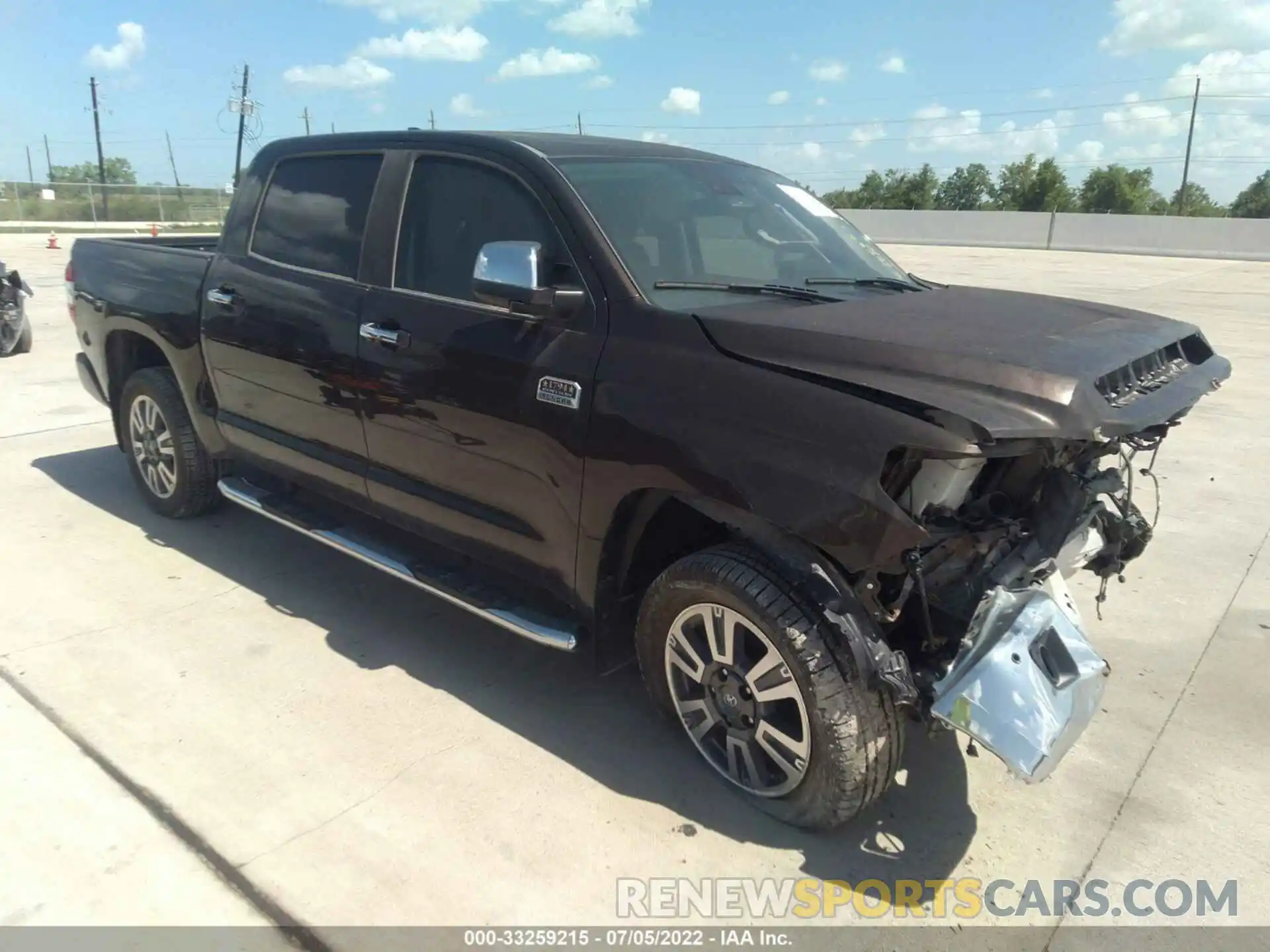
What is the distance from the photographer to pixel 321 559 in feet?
16.0

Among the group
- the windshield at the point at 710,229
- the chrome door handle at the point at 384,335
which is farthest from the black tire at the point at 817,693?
the chrome door handle at the point at 384,335

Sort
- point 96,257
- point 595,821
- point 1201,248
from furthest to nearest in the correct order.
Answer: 1. point 1201,248
2. point 96,257
3. point 595,821

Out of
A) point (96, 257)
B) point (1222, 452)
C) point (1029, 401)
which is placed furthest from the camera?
point (1222, 452)

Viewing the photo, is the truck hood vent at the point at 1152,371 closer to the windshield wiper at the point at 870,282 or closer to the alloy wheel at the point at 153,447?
the windshield wiper at the point at 870,282

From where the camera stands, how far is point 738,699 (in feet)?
9.71

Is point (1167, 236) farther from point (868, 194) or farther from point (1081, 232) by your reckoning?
point (868, 194)

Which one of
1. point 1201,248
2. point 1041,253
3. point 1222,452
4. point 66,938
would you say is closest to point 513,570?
point 66,938

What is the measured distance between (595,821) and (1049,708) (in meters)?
1.37

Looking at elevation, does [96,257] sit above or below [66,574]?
above

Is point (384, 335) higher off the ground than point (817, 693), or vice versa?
point (384, 335)

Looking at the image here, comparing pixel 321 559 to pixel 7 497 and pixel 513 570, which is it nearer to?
pixel 513 570

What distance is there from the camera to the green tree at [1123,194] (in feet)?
203

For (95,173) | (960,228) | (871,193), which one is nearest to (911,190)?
(871,193)

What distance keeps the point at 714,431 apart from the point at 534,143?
1495 millimetres
